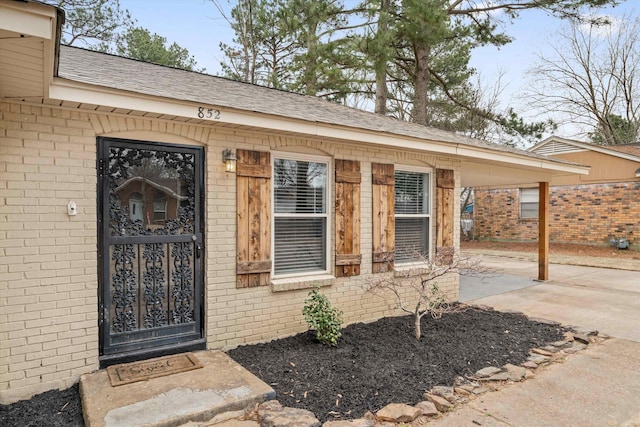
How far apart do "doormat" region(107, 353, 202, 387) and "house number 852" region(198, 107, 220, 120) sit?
2258 mm

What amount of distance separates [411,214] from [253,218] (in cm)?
267

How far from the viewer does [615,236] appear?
13.8 m

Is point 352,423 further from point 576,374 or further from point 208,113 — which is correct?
point 208,113

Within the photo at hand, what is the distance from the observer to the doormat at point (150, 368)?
3246 mm

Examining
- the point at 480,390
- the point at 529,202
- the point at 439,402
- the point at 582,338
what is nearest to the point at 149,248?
the point at 439,402

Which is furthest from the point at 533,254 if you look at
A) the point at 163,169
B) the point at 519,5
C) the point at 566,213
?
the point at 163,169

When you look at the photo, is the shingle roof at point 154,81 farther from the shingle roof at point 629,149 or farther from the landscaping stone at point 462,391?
the shingle roof at point 629,149

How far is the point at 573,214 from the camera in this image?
15.0m

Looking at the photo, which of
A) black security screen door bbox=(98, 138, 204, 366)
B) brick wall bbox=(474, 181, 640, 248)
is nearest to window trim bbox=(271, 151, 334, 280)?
black security screen door bbox=(98, 138, 204, 366)

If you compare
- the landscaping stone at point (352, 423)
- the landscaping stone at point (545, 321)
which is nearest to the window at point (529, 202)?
the landscaping stone at point (545, 321)

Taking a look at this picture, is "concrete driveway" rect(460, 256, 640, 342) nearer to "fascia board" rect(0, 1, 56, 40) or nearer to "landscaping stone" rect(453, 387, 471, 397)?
"landscaping stone" rect(453, 387, 471, 397)

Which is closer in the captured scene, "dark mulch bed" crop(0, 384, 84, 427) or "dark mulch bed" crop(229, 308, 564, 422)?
"dark mulch bed" crop(0, 384, 84, 427)

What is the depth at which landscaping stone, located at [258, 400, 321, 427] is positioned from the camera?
269 centimetres

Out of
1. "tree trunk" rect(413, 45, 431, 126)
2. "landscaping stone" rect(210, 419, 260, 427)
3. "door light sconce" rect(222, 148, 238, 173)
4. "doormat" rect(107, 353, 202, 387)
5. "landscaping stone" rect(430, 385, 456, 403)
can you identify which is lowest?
"landscaping stone" rect(430, 385, 456, 403)
